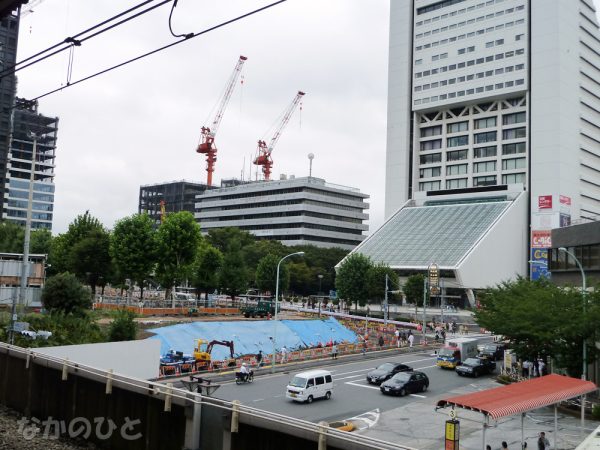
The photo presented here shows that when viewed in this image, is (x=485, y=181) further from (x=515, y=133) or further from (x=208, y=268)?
(x=208, y=268)

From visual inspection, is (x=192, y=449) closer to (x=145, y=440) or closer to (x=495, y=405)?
(x=145, y=440)

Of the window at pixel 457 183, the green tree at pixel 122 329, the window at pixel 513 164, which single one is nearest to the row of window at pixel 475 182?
the window at pixel 457 183

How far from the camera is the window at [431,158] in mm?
135375

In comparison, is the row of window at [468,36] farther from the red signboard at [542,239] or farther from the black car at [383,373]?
the black car at [383,373]

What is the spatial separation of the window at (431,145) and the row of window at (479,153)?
6.00 ft

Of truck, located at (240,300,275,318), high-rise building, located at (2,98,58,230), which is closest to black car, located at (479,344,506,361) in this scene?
truck, located at (240,300,275,318)

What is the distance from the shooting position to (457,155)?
132625 mm

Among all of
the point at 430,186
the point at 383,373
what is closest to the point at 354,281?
the point at 383,373

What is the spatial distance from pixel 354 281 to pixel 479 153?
5857 centimetres

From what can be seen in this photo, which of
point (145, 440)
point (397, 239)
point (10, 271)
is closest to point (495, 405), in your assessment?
point (145, 440)

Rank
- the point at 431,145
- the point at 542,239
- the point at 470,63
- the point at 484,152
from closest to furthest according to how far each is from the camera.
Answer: the point at 542,239, the point at 470,63, the point at 484,152, the point at 431,145

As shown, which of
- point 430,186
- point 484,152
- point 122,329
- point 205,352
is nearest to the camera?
point 122,329

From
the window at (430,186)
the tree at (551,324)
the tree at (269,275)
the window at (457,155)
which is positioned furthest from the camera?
the window at (430,186)

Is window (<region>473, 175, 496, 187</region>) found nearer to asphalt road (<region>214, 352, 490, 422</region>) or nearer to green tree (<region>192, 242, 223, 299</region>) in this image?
green tree (<region>192, 242, 223, 299</region>)
